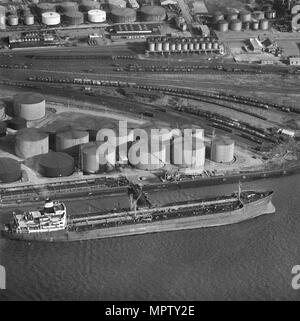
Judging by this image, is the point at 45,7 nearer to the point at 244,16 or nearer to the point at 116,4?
the point at 116,4

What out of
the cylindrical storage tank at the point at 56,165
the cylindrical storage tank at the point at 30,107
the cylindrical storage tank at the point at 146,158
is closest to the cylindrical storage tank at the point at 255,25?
the cylindrical storage tank at the point at 30,107

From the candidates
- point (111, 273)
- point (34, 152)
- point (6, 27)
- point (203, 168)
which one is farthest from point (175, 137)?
A: point (6, 27)

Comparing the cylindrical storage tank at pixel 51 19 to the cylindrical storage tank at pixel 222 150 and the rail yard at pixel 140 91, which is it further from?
the cylindrical storage tank at pixel 222 150

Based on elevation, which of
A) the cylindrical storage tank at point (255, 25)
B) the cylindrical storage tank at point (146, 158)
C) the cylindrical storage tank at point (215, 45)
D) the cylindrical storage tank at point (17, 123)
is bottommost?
the cylindrical storage tank at point (146, 158)

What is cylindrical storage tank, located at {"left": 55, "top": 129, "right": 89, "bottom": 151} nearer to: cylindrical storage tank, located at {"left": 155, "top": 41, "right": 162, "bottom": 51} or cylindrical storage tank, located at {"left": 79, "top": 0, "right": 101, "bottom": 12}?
cylindrical storage tank, located at {"left": 155, "top": 41, "right": 162, "bottom": 51}

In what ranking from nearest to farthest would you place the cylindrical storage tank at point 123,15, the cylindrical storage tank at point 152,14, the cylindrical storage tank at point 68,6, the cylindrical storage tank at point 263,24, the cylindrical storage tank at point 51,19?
the cylindrical storage tank at point 51,19 < the cylindrical storage tank at point 123,15 < the cylindrical storage tank at point 152,14 < the cylindrical storage tank at point 263,24 < the cylindrical storage tank at point 68,6

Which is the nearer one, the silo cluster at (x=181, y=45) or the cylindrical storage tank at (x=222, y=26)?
the silo cluster at (x=181, y=45)

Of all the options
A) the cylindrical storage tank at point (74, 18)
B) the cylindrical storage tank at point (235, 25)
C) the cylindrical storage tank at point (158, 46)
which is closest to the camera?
the cylindrical storage tank at point (158, 46)

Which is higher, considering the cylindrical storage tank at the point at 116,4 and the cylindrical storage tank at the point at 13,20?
the cylindrical storage tank at the point at 116,4
